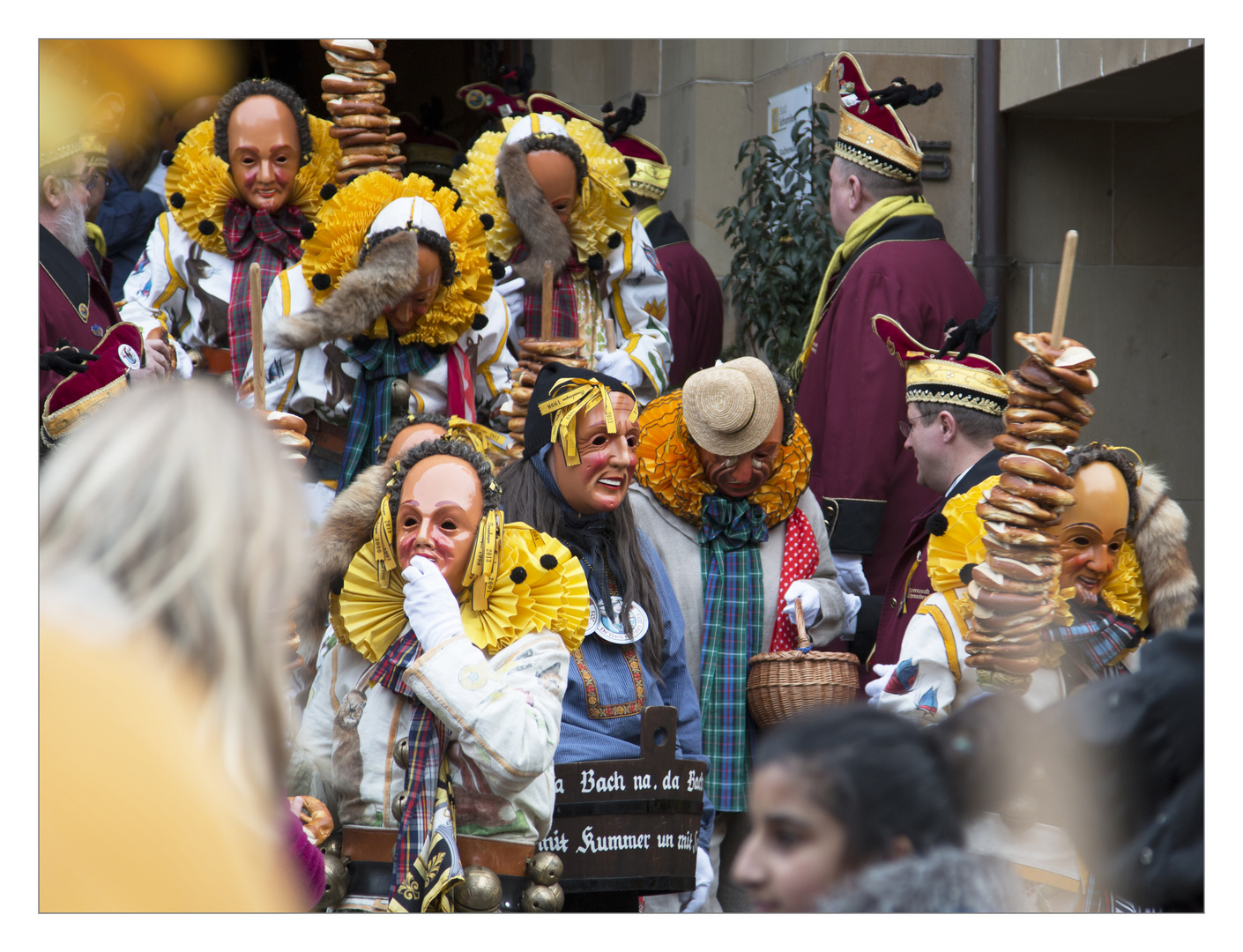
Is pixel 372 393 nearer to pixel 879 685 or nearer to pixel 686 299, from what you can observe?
pixel 879 685

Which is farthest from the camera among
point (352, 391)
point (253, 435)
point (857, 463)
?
point (857, 463)

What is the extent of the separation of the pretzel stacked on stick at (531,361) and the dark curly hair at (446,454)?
1001 mm

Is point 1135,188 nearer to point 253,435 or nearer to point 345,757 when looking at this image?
point 345,757

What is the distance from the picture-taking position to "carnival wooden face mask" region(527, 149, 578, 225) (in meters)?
4.54

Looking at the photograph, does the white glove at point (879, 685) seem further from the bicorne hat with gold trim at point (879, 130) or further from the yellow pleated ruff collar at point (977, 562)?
the bicorne hat with gold trim at point (879, 130)

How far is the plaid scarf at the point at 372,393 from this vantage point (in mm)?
3967

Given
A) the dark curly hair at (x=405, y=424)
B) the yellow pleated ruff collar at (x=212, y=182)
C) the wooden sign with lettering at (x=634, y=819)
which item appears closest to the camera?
the wooden sign with lettering at (x=634, y=819)

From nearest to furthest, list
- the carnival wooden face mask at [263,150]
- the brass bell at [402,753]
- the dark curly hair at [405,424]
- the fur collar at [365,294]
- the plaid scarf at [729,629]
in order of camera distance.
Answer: the brass bell at [402,753], the dark curly hair at [405,424], the plaid scarf at [729,629], the fur collar at [365,294], the carnival wooden face mask at [263,150]

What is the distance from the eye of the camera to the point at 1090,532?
106 inches

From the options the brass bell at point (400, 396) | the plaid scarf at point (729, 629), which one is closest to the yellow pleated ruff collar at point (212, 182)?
the brass bell at point (400, 396)

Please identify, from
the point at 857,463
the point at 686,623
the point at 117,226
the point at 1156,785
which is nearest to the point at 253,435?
the point at 1156,785

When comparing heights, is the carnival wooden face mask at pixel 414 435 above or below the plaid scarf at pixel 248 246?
below

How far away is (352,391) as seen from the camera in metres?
4.03

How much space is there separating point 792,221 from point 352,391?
8.86 feet
